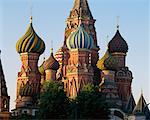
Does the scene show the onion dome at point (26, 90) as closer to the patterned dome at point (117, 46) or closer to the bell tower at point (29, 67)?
the bell tower at point (29, 67)

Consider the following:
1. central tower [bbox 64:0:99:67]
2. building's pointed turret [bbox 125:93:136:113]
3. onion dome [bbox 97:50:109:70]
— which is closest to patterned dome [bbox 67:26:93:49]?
onion dome [bbox 97:50:109:70]

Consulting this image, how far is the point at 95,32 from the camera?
5856 cm

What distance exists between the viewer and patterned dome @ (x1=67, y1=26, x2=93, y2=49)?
53812mm

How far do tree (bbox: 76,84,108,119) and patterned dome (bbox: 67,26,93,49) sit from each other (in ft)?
24.1

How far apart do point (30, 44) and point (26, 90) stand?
446cm

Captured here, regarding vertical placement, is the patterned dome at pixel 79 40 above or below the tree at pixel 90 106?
above

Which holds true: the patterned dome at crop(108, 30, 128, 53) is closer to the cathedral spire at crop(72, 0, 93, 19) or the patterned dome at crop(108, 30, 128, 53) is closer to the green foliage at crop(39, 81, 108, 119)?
the cathedral spire at crop(72, 0, 93, 19)

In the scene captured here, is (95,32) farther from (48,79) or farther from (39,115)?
(39,115)

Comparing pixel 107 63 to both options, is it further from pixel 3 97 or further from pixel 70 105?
pixel 3 97

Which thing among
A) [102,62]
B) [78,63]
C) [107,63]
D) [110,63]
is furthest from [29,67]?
[110,63]

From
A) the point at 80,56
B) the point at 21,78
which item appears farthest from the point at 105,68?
the point at 21,78

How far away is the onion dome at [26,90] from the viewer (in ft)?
179

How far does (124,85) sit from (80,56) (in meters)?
6.25

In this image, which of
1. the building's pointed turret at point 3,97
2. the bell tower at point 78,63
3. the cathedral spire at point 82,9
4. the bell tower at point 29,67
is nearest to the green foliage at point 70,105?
the building's pointed turret at point 3,97
